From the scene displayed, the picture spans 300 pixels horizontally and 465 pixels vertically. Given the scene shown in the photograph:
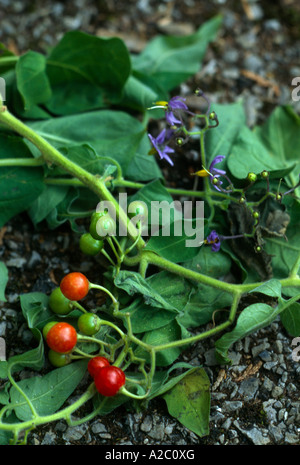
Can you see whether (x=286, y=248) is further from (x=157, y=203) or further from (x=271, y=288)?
(x=157, y=203)

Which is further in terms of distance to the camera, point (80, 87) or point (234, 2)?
point (234, 2)

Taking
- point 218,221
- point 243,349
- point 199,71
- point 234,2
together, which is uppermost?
point 234,2

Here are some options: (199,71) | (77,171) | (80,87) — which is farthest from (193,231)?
(199,71)

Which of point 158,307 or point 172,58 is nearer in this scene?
point 158,307

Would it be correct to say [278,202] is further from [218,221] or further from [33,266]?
[33,266]

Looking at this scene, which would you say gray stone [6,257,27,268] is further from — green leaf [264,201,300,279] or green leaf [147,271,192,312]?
green leaf [264,201,300,279]

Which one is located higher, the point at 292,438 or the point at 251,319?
the point at 251,319

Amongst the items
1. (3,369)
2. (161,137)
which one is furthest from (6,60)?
(3,369)
